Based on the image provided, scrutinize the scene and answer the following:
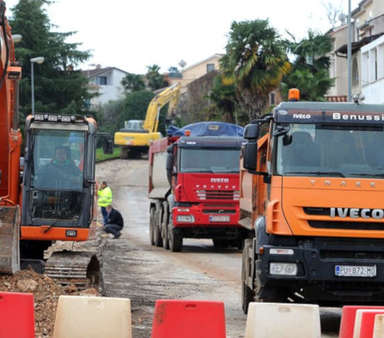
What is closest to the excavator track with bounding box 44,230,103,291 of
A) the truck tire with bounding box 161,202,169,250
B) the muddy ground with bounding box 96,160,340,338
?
the muddy ground with bounding box 96,160,340,338

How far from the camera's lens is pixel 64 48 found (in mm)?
67938

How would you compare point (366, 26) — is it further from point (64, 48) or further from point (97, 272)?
point (97, 272)

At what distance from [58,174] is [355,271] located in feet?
19.3

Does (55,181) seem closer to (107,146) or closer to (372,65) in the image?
(107,146)

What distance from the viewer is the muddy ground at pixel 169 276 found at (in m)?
14.5

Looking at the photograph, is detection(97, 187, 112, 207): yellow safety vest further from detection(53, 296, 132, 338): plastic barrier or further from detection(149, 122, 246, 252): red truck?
detection(53, 296, 132, 338): plastic barrier

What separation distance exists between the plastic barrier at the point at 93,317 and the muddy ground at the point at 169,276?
113 inches

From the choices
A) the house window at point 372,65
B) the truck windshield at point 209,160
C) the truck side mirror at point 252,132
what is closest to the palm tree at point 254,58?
the house window at point 372,65

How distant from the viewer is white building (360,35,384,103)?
45625 mm

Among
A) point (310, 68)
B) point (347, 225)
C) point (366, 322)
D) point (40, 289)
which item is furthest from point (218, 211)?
point (310, 68)

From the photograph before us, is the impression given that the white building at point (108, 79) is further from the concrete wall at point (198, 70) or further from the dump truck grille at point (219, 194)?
the dump truck grille at point (219, 194)

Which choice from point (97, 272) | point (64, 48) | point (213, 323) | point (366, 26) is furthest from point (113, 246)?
point (64, 48)

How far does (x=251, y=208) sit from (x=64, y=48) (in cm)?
5462

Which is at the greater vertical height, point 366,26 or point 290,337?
point 366,26
